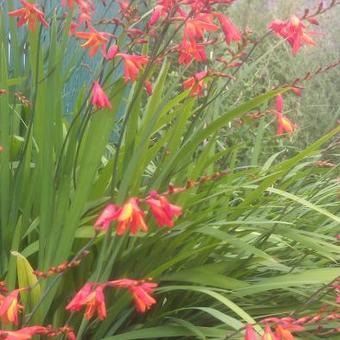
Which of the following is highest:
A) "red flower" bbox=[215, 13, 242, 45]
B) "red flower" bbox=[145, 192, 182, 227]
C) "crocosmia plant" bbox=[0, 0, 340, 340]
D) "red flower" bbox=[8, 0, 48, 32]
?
"red flower" bbox=[215, 13, 242, 45]

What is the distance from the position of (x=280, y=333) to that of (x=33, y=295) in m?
0.63

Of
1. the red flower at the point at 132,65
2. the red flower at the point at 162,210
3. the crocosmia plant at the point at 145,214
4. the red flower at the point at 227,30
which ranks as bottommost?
the crocosmia plant at the point at 145,214

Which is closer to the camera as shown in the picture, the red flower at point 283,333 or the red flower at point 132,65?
the red flower at point 283,333

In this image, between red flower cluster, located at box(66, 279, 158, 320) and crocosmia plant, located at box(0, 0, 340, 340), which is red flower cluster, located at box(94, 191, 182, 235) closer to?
red flower cluster, located at box(66, 279, 158, 320)

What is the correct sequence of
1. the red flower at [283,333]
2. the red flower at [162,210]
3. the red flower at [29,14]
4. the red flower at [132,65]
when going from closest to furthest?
the red flower at [162,210] < the red flower at [283,333] < the red flower at [132,65] < the red flower at [29,14]

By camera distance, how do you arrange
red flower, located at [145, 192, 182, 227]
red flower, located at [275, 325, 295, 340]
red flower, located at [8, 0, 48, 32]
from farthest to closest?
red flower, located at [8, 0, 48, 32]
red flower, located at [275, 325, 295, 340]
red flower, located at [145, 192, 182, 227]

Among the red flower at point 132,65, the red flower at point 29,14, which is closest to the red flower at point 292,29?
the red flower at point 132,65

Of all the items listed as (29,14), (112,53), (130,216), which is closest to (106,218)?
(130,216)

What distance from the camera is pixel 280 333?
1510 mm

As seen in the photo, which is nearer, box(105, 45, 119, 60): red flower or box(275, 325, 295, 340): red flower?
box(275, 325, 295, 340): red flower

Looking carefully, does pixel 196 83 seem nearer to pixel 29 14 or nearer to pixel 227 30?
pixel 227 30

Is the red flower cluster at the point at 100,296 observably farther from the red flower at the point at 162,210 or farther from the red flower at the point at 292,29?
the red flower at the point at 292,29

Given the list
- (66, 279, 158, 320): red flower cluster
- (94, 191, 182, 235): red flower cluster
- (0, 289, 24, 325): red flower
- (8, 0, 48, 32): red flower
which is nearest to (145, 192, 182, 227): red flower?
(94, 191, 182, 235): red flower cluster

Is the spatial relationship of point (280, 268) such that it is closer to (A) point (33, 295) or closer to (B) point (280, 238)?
(B) point (280, 238)
